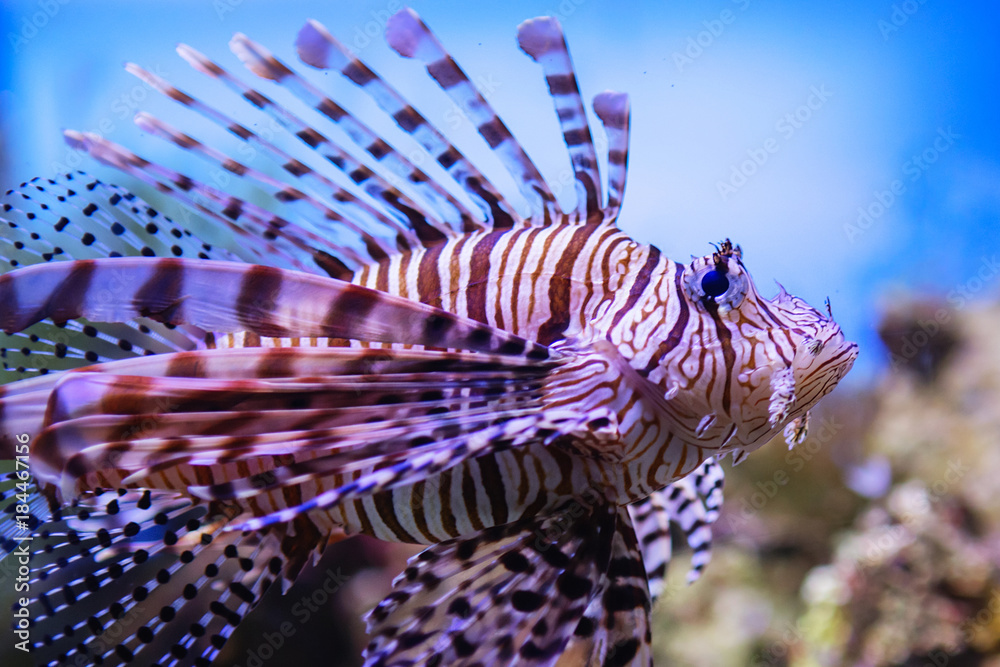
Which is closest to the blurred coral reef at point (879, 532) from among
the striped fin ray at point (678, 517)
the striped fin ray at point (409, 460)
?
the striped fin ray at point (678, 517)

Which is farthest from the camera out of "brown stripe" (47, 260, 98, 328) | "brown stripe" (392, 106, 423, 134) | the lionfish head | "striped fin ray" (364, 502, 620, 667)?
"brown stripe" (392, 106, 423, 134)

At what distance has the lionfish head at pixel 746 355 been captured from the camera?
1111 millimetres

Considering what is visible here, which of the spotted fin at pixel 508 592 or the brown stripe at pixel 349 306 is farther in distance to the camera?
the spotted fin at pixel 508 592

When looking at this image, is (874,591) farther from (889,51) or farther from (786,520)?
(889,51)

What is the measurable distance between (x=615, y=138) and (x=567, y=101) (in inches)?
5.4

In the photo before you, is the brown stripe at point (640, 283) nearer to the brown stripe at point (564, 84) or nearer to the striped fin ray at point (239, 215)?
the brown stripe at point (564, 84)

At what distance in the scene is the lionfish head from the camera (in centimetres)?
111

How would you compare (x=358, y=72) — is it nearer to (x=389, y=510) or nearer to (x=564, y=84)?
(x=564, y=84)

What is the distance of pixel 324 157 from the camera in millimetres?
1381

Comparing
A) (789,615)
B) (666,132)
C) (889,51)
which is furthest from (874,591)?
(889,51)

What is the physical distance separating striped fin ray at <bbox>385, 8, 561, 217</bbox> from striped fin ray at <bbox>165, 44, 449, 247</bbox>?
216 millimetres

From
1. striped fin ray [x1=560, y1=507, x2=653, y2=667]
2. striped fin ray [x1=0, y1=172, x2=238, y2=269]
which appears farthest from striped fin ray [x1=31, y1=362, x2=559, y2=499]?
striped fin ray [x1=0, y1=172, x2=238, y2=269]

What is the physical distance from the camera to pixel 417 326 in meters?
0.96

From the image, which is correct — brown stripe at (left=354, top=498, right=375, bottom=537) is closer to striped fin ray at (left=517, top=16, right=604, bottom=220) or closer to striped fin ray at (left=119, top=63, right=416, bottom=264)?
striped fin ray at (left=119, top=63, right=416, bottom=264)
